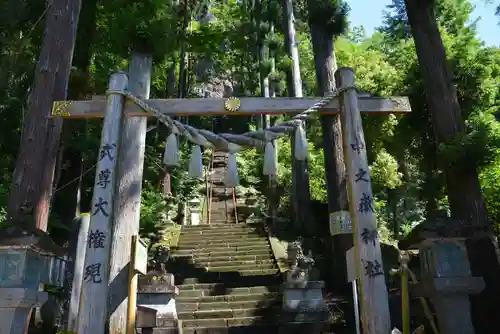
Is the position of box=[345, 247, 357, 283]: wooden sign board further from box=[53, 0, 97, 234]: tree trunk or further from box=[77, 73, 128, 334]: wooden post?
box=[53, 0, 97, 234]: tree trunk

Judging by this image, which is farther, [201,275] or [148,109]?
[201,275]

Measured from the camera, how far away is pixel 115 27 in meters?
8.56

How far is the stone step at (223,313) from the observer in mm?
8430

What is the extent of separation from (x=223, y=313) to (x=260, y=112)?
4.71m

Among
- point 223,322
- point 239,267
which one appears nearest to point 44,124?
point 223,322

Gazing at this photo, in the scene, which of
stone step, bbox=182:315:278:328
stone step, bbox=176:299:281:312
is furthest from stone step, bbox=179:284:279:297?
stone step, bbox=182:315:278:328

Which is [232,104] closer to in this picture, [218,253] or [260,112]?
[260,112]

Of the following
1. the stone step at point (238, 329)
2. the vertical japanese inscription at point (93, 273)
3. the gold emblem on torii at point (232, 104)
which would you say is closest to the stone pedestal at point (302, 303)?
the stone step at point (238, 329)

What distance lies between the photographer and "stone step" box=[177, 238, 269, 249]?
39.1 feet

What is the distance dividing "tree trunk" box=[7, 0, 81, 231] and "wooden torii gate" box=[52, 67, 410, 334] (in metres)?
1.44

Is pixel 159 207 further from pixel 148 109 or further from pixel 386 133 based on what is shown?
pixel 148 109

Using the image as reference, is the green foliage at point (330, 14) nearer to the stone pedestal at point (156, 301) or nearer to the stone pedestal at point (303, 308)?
the stone pedestal at point (303, 308)

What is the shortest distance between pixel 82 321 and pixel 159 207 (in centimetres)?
861

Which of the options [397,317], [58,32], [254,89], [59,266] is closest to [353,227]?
[397,317]
